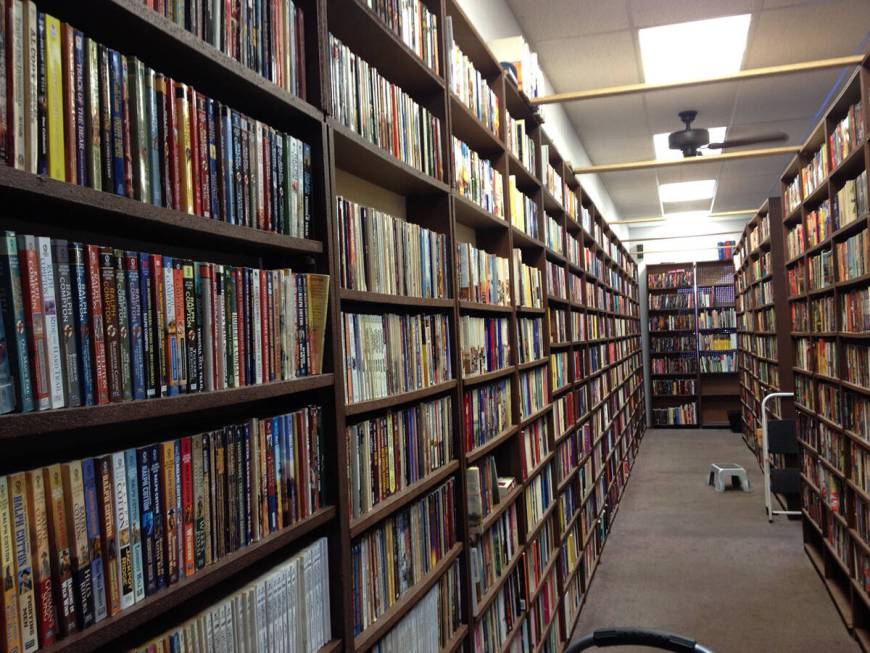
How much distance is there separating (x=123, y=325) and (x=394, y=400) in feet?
2.41

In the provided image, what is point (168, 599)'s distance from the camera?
0.78m

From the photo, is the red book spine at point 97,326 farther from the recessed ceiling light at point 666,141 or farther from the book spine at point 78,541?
the recessed ceiling light at point 666,141

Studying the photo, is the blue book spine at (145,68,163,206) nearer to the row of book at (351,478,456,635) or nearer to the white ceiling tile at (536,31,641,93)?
the row of book at (351,478,456,635)

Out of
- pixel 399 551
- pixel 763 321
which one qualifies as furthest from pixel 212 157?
pixel 763 321

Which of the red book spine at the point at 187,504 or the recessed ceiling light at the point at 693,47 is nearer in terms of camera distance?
the red book spine at the point at 187,504

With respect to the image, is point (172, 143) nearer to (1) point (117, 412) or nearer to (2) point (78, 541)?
(1) point (117, 412)

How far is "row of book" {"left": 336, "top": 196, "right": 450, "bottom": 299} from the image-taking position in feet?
4.21

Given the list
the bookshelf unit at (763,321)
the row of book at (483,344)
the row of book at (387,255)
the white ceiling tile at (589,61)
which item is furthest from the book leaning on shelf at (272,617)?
the bookshelf unit at (763,321)

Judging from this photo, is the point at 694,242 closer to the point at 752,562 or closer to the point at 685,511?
the point at 685,511

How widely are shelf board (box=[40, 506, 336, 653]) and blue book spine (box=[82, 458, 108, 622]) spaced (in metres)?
0.02

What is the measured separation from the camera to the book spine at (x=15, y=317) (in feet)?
2.07

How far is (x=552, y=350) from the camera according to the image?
3.45 metres

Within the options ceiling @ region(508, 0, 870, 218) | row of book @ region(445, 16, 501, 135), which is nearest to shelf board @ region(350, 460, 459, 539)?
row of book @ region(445, 16, 501, 135)

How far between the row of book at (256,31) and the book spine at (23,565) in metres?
0.60
